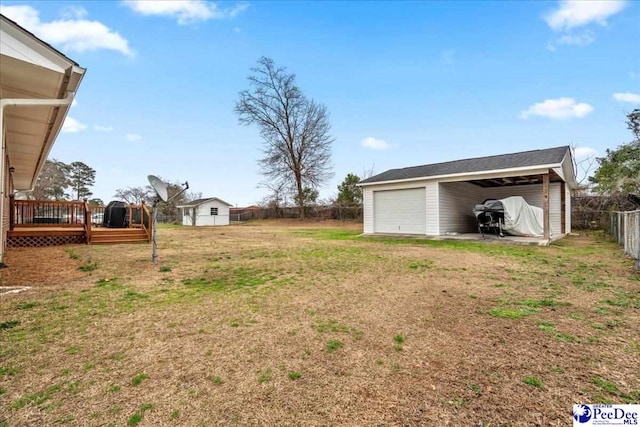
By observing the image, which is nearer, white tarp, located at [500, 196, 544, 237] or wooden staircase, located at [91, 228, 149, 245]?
wooden staircase, located at [91, 228, 149, 245]

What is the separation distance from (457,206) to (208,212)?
25778 mm

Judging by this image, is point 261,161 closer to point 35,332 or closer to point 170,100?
point 170,100

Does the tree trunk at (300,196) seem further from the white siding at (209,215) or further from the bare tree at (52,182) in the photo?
the bare tree at (52,182)

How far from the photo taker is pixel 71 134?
20000mm

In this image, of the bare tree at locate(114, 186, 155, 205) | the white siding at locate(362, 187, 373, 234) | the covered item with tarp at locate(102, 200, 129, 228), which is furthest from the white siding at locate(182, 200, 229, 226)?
the white siding at locate(362, 187, 373, 234)

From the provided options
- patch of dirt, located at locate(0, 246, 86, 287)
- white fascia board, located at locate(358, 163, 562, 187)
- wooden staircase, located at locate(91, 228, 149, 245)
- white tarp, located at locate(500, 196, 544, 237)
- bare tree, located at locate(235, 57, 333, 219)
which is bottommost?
patch of dirt, located at locate(0, 246, 86, 287)

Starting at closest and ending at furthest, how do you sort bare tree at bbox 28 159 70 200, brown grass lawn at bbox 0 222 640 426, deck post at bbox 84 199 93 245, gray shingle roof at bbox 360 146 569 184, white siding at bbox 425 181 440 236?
brown grass lawn at bbox 0 222 640 426, deck post at bbox 84 199 93 245, gray shingle roof at bbox 360 146 569 184, white siding at bbox 425 181 440 236, bare tree at bbox 28 159 70 200

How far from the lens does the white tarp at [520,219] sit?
11508 mm

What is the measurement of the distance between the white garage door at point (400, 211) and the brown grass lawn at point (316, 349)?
7.88 m

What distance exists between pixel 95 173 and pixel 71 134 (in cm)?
2710

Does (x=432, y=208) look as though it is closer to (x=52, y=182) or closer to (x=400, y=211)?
(x=400, y=211)

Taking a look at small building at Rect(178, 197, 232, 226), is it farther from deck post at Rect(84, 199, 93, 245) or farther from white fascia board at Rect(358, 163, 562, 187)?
white fascia board at Rect(358, 163, 562, 187)

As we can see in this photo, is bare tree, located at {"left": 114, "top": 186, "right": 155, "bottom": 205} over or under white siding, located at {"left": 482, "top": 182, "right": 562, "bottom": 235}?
over

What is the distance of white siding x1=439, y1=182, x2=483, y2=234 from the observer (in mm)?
12758
